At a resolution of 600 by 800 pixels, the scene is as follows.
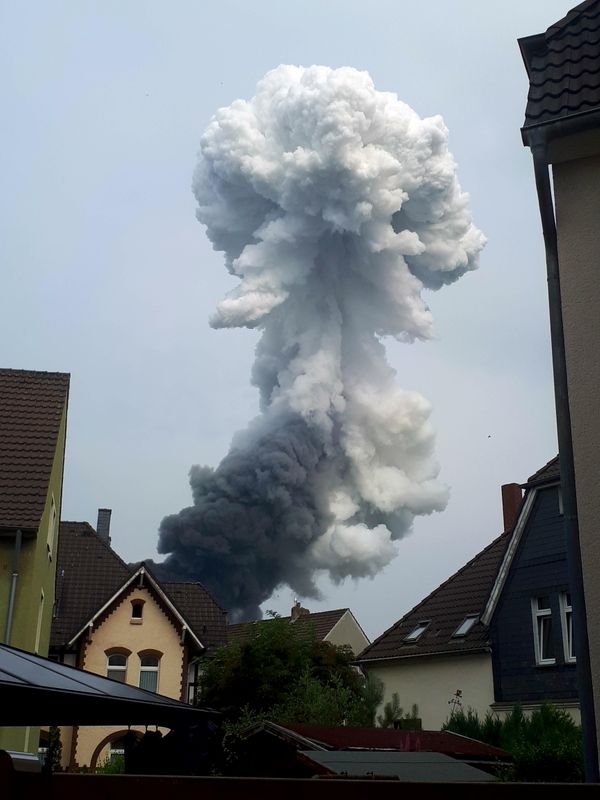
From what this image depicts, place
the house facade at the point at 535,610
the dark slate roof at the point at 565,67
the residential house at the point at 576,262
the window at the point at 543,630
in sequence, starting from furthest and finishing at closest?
the window at the point at 543,630 < the house facade at the point at 535,610 < the dark slate roof at the point at 565,67 < the residential house at the point at 576,262

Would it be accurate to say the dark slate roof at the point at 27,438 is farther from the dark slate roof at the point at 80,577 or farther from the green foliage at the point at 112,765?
the dark slate roof at the point at 80,577

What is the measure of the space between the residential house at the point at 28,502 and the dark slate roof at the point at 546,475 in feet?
36.1

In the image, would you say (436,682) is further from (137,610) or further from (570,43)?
(570,43)

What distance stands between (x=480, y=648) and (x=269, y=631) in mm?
8284

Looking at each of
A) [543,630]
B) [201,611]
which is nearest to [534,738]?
[543,630]

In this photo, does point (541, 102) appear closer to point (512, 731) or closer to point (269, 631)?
point (512, 731)

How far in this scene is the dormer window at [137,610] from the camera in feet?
117

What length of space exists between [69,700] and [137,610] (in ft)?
104

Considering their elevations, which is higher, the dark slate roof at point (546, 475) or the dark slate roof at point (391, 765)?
the dark slate roof at point (546, 475)

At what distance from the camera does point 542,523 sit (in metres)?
22.5

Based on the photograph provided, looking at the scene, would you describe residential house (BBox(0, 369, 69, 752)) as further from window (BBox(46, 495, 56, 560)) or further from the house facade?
the house facade

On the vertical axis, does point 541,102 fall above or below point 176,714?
above

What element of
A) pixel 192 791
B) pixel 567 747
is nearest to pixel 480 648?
pixel 567 747

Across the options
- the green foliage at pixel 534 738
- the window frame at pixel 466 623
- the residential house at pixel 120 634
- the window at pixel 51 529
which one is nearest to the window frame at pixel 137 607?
the residential house at pixel 120 634
